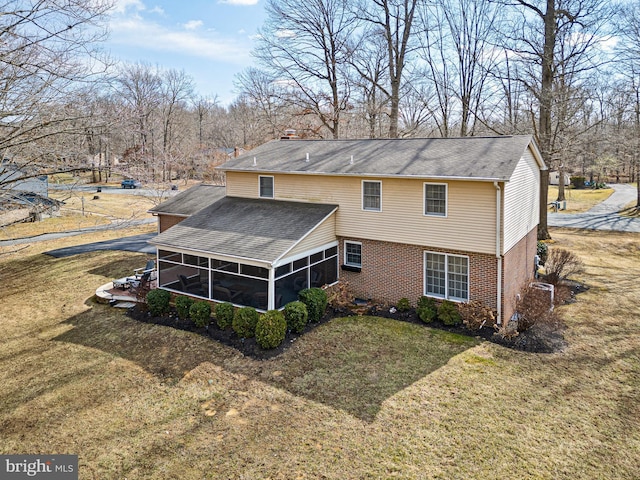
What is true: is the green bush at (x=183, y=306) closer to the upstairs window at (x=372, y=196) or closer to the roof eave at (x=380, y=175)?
the roof eave at (x=380, y=175)

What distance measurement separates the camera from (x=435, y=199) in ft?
44.8

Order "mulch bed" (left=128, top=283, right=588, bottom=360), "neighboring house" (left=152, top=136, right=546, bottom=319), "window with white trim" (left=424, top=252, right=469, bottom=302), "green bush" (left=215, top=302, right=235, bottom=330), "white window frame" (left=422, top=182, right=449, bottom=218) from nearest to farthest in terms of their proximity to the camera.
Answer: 1. "mulch bed" (left=128, top=283, right=588, bottom=360)
2. "green bush" (left=215, top=302, right=235, bottom=330)
3. "neighboring house" (left=152, top=136, right=546, bottom=319)
4. "white window frame" (left=422, top=182, right=449, bottom=218)
5. "window with white trim" (left=424, top=252, right=469, bottom=302)

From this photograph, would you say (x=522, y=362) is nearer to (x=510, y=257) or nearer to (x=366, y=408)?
(x=510, y=257)

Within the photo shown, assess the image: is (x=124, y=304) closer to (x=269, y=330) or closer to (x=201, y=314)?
(x=201, y=314)

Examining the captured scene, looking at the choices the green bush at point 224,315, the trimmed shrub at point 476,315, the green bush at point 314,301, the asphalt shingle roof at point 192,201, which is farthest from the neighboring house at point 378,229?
the asphalt shingle roof at point 192,201

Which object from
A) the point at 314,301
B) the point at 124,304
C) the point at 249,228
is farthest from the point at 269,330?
the point at 124,304

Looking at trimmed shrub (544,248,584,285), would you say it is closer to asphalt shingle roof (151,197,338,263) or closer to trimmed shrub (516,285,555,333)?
trimmed shrub (516,285,555,333)

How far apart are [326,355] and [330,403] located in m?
2.24

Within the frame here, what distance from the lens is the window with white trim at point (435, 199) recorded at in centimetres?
1349

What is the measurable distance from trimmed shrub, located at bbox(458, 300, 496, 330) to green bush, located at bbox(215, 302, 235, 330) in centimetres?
734

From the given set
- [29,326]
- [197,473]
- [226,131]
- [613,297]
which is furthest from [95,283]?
[226,131]

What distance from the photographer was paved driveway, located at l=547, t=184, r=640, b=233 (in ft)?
101

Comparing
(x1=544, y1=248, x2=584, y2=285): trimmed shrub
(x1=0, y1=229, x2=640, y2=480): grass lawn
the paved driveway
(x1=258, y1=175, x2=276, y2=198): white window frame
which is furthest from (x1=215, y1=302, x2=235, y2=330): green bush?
the paved driveway

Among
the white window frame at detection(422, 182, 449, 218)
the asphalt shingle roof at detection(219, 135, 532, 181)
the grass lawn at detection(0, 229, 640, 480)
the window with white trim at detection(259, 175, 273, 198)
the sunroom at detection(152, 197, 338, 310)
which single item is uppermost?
the asphalt shingle roof at detection(219, 135, 532, 181)
